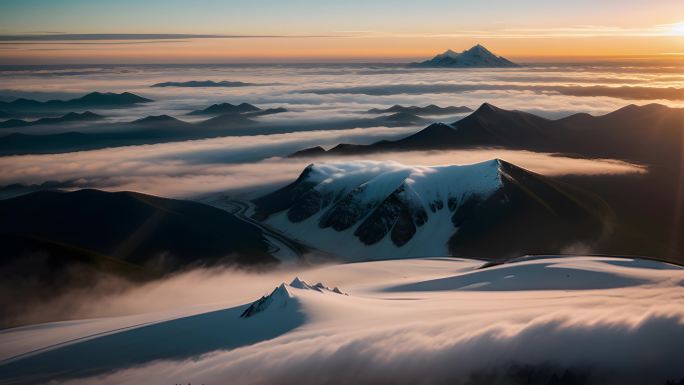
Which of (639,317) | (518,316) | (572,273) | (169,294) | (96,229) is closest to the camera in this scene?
(639,317)

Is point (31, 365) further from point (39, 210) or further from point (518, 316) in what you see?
point (39, 210)

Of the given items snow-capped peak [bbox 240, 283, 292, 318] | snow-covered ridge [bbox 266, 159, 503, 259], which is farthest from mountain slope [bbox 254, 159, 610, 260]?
snow-capped peak [bbox 240, 283, 292, 318]

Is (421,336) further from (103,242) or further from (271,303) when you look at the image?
(103,242)

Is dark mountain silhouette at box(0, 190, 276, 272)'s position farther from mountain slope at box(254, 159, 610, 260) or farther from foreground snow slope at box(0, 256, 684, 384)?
foreground snow slope at box(0, 256, 684, 384)

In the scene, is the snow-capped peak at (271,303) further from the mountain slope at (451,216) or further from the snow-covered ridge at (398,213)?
the snow-covered ridge at (398,213)

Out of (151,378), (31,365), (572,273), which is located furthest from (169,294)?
(572,273)

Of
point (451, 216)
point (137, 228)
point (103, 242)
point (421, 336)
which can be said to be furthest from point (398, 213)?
point (421, 336)

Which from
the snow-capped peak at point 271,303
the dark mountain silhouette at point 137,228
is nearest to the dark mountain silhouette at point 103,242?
the dark mountain silhouette at point 137,228
